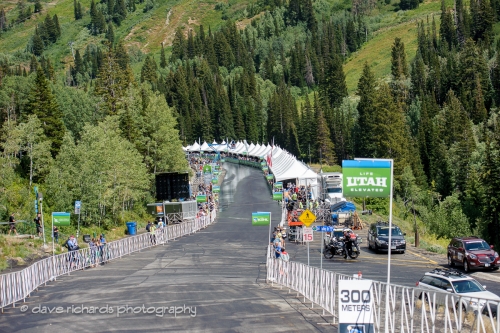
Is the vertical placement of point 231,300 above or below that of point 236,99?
below

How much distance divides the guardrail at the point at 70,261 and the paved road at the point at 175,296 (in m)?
0.53

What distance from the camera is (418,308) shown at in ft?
43.6

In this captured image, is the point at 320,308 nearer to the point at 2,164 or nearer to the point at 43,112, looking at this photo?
the point at 2,164

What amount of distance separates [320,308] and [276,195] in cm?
4201

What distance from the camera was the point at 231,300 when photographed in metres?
20.0

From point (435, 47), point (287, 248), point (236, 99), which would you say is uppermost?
point (435, 47)

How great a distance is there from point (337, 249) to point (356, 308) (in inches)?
791

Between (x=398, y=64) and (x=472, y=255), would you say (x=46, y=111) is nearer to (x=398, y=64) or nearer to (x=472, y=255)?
(x=472, y=255)

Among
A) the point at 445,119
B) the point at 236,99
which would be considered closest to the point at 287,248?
the point at 445,119

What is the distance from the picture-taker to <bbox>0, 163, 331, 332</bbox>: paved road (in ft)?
53.9

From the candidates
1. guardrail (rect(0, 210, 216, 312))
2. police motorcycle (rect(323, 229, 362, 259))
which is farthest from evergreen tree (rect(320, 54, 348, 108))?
police motorcycle (rect(323, 229, 362, 259))

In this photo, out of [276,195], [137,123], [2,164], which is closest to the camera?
[2,164]

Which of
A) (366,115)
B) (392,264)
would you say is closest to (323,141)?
(366,115)

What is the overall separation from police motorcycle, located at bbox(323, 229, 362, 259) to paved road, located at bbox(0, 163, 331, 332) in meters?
3.50
